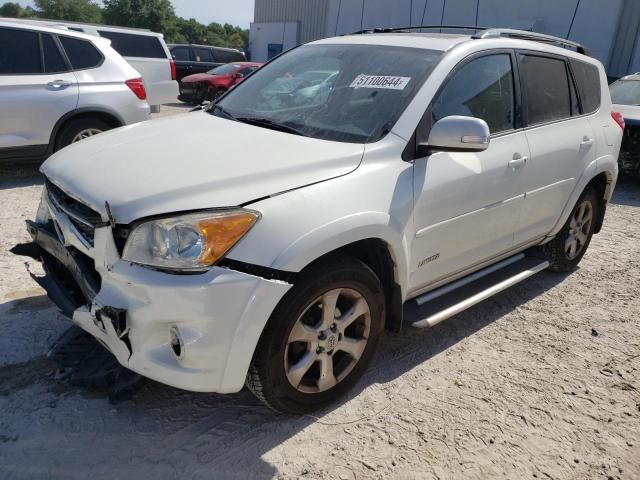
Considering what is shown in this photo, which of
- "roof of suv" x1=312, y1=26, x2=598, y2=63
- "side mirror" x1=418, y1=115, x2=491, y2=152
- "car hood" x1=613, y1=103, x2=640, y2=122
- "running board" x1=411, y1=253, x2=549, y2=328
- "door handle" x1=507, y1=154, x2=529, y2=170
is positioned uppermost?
"roof of suv" x1=312, y1=26, x2=598, y2=63

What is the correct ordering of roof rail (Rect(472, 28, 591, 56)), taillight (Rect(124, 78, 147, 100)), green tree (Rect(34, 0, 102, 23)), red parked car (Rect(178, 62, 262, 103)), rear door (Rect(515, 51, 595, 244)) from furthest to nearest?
green tree (Rect(34, 0, 102, 23)) < red parked car (Rect(178, 62, 262, 103)) < taillight (Rect(124, 78, 147, 100)) < rear door (Rect(515, 51, 595, 244)) < roof rail (Rect(472, 28, 591, 56))

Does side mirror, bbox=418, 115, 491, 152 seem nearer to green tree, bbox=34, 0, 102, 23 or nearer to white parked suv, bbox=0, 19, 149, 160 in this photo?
white parked suv, bbox=0, 19, 149, 160

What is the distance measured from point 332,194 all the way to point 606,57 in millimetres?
19265

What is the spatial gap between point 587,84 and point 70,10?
74.3 m

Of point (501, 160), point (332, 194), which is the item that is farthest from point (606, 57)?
point (332, 194)

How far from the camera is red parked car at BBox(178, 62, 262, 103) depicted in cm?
1512

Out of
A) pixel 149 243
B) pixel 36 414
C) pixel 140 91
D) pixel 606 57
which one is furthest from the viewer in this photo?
pixel 606 57

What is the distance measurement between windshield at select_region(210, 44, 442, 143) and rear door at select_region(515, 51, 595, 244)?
99 centimetres

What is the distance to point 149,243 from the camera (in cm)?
216

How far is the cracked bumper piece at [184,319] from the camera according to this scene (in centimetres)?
211

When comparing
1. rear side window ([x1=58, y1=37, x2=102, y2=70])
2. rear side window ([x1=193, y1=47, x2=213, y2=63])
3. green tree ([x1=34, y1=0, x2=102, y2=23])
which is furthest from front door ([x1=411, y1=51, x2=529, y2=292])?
green tree ([x1=34, y1=0, x2=102, y2=23])

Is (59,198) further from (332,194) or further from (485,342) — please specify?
(485,342)

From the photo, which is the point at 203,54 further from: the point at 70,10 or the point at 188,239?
the point at 70,10

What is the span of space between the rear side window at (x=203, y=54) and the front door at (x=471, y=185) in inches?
662
